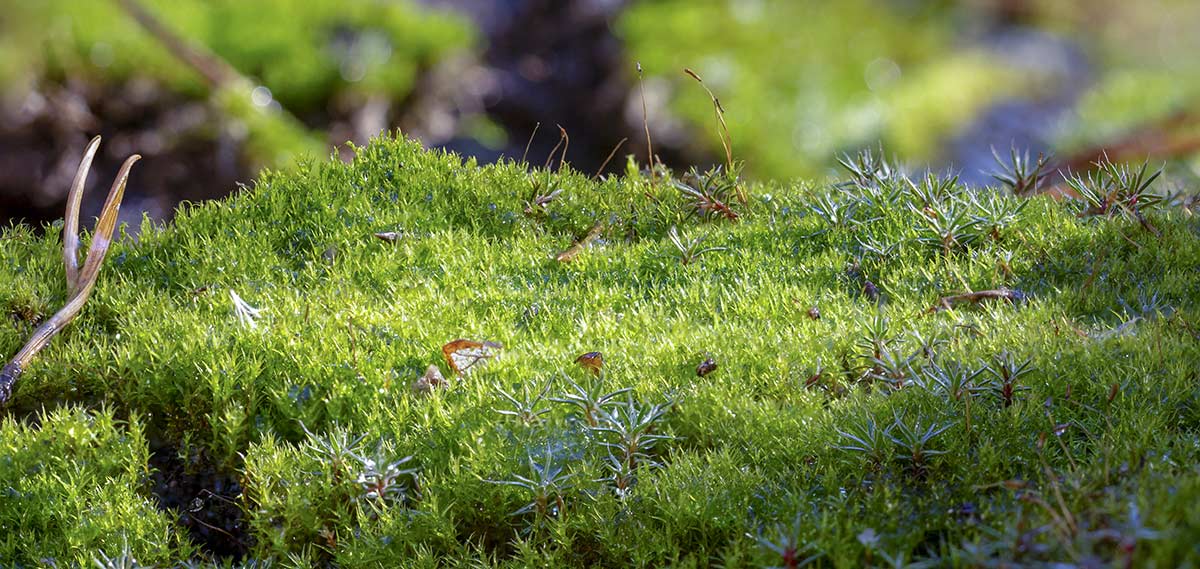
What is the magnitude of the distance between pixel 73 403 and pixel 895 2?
793 centimetres

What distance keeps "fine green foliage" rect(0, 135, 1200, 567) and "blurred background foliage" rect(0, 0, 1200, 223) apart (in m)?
3.02

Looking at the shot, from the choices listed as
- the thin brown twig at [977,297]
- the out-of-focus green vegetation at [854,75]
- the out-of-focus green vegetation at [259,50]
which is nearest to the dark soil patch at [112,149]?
the out-of-focus green vegetation at [259,50]

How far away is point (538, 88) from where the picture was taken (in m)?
7.45

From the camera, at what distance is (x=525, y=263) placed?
2.98 meters

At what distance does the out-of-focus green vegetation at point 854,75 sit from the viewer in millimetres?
6934

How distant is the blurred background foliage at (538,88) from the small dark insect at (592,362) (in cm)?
379

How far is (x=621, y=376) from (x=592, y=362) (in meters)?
0.09

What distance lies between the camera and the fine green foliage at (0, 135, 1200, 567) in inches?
76.1

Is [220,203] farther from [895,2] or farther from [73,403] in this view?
[895,2]

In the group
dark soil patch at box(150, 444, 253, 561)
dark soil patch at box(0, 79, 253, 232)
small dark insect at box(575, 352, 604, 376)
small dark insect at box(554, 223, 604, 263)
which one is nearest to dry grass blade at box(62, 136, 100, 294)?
dark soil patch at box(150, 444, 253, 561)

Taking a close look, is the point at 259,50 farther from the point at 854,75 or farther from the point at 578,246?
the point at 578,246

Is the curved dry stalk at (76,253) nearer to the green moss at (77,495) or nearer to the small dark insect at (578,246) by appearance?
the green moss at (77,495)

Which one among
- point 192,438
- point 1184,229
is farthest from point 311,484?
point 1184,229

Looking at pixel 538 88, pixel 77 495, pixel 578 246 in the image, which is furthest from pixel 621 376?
pixel 538 88
